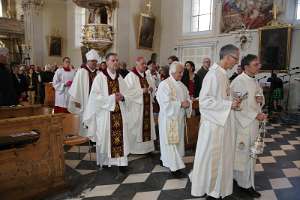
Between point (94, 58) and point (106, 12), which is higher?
point (106, 12)

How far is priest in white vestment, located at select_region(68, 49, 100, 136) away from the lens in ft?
19.0

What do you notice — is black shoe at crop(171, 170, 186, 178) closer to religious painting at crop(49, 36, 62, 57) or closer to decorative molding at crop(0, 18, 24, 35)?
religious painting at crop(49, 36, 62, 57)

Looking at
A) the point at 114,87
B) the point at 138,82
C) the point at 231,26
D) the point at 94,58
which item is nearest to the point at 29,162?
the point at 114,87

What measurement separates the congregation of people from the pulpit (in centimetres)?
87

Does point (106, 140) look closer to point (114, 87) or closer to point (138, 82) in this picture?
point (114, 87)

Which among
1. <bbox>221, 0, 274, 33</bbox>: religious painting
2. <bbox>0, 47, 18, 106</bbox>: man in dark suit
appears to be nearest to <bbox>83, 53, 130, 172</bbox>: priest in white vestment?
<bbox>0, 47, 18, 106</bbox>: man in dark suit

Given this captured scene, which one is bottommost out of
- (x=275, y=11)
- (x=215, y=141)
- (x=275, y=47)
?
(x=215, y=141)

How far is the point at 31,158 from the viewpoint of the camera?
3502mm

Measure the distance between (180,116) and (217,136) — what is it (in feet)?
3.94

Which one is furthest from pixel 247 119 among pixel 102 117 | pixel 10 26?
pixel 10 26

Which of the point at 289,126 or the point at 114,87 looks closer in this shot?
the point at 114,87

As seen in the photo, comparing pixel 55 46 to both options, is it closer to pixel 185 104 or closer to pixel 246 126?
pixel 185 104

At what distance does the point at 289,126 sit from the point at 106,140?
20.7 feet

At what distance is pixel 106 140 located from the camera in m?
4.46
